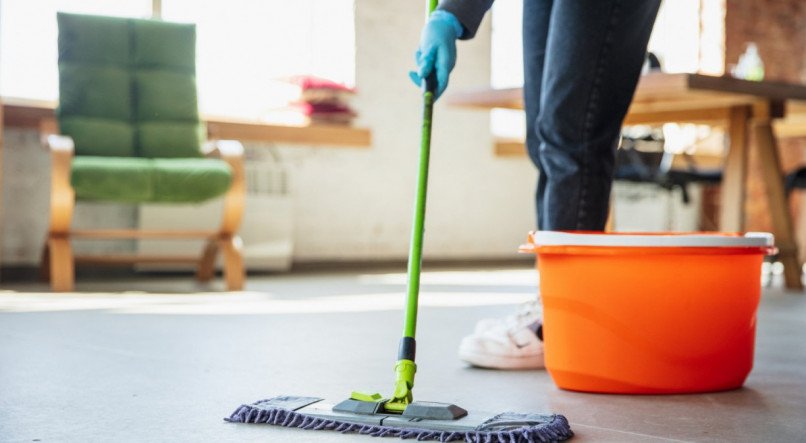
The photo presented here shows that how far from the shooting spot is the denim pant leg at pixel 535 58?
1916 millimetres

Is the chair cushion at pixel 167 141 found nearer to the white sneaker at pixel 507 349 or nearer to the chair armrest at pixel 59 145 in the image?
the chair armrest at pixel 59 145

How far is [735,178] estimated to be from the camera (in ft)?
12.5

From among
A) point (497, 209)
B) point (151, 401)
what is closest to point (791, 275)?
point (497, 209)

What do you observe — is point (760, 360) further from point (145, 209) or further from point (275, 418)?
point (145, 209)

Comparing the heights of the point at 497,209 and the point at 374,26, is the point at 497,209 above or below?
below

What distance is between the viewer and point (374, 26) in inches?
213

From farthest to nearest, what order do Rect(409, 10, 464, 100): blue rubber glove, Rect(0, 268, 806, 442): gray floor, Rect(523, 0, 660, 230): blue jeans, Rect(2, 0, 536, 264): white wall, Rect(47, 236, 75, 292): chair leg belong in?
1. Rect(2, 0, 536, 264): white wall
2. Rect(47, 236, 75, 292): chair leg
3. Rect(523, 0, 660, 230): blue jeans
4. Rect(409, 10, 464, 100): blue rubber glove
5. Rect(0, 268, 806, 442): gray floor

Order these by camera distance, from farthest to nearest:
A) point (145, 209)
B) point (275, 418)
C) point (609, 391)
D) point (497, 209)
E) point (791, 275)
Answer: point (497, 209) → point (145, 209) → point (791, 275) → point (609, 391) → point (275, 418)

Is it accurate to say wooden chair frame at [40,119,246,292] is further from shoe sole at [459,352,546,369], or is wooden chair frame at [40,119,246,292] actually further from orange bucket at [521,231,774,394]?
orange bucket at [521,231,774,394]

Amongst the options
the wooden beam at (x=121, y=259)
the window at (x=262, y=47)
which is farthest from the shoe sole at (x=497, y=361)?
the window at (x=262, y=47)

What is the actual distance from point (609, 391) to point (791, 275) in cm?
276

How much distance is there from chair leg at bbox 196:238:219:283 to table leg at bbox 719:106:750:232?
202 centimetres

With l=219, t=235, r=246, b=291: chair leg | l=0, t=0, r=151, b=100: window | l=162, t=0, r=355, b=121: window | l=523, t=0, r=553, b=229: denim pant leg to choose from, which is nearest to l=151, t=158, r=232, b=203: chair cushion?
l=219, t=235, r=246, b=291: chair leg

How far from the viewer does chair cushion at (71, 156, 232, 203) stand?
3.56m
